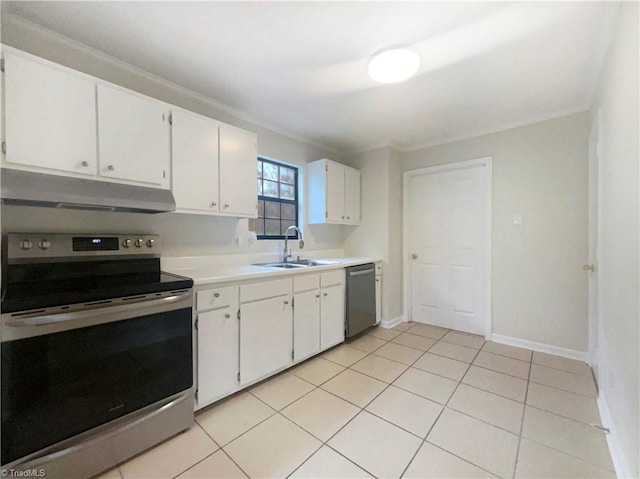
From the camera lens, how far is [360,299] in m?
3.10

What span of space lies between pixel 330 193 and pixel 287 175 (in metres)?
Answer: 0.57

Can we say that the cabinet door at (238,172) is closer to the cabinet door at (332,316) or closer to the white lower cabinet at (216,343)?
the white lower cabinet at (216,343)

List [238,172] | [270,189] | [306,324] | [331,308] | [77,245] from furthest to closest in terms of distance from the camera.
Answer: [270,189] → [331,308] → [306,324] → [238,172] → [77,245]

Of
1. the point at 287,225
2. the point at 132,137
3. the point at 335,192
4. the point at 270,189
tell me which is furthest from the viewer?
the point at 335,192

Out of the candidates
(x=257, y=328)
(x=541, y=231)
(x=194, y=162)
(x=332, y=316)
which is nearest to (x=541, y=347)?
(x=541, y=231)

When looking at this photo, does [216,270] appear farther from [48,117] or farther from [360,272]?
[360,272]

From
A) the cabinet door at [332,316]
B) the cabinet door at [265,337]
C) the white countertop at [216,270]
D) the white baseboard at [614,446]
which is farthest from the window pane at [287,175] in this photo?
the white baseboard at [614,446]

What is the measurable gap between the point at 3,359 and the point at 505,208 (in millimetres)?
3967

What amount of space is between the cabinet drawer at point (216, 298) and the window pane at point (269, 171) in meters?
1.55

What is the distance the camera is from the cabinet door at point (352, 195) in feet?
11.6

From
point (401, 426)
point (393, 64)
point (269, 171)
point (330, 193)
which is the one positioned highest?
point (393, 64)

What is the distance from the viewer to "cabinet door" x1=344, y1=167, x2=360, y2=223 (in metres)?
3.53

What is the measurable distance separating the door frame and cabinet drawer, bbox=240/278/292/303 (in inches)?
81.1

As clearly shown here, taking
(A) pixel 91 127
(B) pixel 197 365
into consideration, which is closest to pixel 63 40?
(A) pixel 91 127
